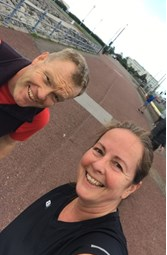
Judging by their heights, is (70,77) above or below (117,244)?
above

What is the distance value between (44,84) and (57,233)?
1.05m

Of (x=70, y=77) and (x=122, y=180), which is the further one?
(x=70, y=77)

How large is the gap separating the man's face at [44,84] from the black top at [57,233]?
0.64m

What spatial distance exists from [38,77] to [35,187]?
306cm

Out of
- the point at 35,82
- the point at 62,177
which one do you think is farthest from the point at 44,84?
the point at 62,177

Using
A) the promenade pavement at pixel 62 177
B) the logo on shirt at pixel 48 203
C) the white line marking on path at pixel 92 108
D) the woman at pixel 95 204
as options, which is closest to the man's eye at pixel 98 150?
the woman at pixel 95 204

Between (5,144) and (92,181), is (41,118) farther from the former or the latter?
(92,181)

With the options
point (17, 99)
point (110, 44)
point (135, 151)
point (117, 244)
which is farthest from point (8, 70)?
point (110, 44)

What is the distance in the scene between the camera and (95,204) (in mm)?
1793

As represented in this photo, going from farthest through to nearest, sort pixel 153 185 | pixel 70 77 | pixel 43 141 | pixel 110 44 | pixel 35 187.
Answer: pixel 110 44 < pixel 153 185 < pixel 43 141 < pixel 35 187 < pixel 70 77

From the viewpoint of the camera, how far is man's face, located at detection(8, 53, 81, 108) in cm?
238

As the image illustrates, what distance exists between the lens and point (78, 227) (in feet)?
5.65

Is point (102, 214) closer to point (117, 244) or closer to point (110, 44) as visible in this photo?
point (117, 244)

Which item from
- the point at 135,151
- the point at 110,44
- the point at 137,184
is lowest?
the point at 110,44
